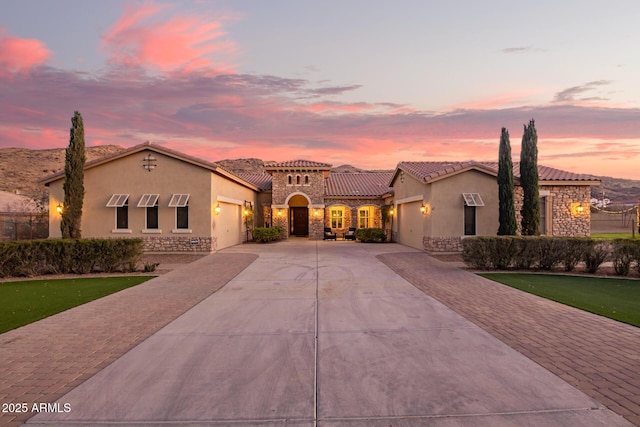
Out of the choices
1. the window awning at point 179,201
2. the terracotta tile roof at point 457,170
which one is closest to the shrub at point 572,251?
the terracotta tile roof at point 457,170

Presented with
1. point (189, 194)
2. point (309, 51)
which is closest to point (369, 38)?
point (309, 51)

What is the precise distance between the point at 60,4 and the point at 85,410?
16936mm

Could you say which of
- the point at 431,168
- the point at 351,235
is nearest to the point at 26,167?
the point at 351,235

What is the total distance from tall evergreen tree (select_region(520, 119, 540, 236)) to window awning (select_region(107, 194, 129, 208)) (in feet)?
62.9

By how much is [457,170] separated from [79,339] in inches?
647

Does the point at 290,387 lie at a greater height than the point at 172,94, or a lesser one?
lesser

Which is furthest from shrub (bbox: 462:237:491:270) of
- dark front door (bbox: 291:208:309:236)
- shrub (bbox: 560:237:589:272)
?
dark front door (bbox: 291:208:309:236)

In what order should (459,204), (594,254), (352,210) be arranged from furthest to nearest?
1. (352,210)
2. (459,204)
3. (594,254)

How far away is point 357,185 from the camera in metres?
31.5

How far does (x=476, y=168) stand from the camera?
1780 centimetres

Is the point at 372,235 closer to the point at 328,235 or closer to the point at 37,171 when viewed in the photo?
the point at 328,235

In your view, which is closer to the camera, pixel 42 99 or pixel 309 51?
pixel 309 51

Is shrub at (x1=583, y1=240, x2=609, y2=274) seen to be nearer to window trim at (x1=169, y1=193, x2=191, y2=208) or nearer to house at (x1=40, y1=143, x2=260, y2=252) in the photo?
house at (x1=40, y1=143, x2=260, y2=252)

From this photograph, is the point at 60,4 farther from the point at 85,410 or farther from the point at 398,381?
the point at 398,381
